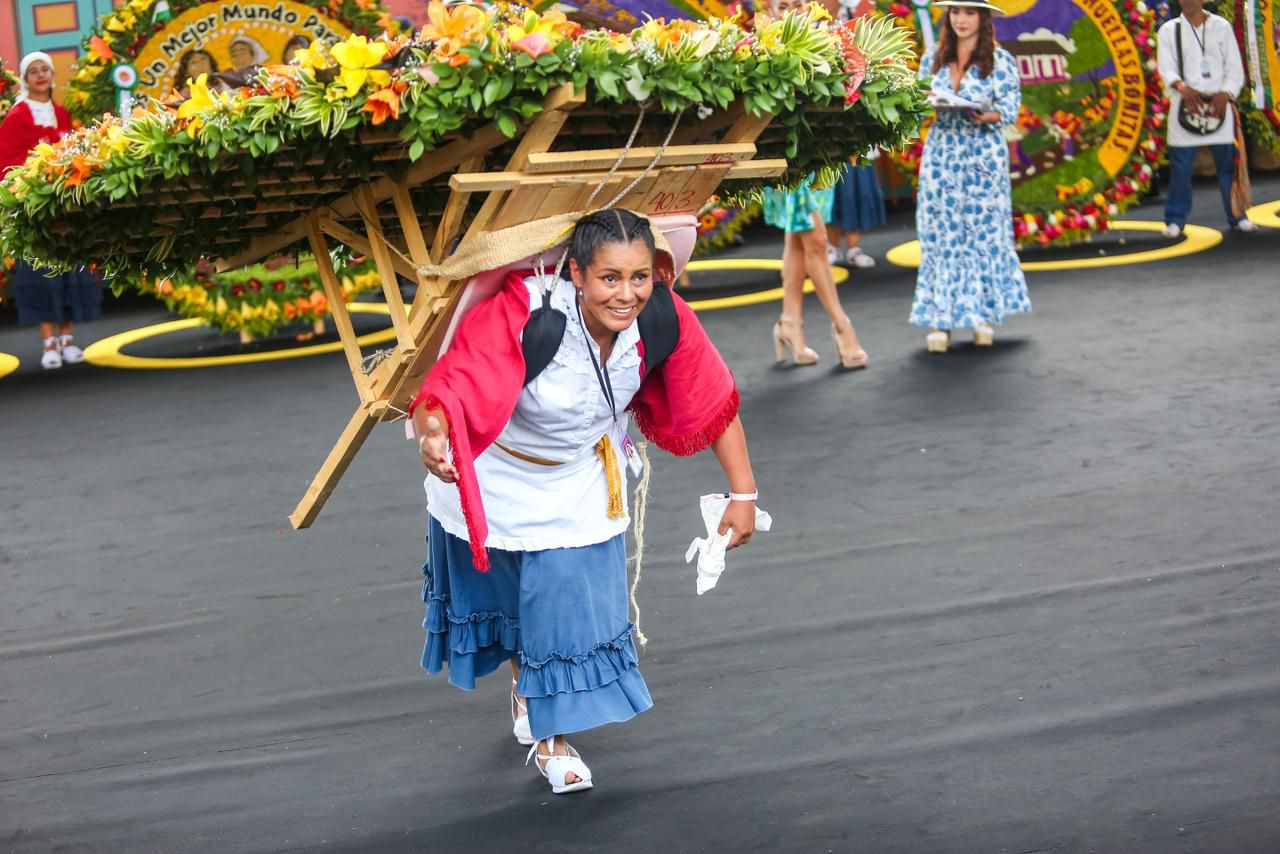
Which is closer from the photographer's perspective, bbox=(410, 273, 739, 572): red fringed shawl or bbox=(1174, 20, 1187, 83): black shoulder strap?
bbox=(410, 273, 739, 572): red fringed shawl

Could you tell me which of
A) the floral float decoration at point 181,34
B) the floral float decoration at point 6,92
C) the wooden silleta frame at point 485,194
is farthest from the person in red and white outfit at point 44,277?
the wooden silleta frame at point 485,194

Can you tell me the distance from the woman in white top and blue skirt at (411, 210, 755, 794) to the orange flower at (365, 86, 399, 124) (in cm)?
46

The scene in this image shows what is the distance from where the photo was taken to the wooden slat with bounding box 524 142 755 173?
307 centimetres

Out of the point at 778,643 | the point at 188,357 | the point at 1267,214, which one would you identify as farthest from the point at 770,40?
the point at 1267,214

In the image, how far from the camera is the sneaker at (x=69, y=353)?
30.7 feet

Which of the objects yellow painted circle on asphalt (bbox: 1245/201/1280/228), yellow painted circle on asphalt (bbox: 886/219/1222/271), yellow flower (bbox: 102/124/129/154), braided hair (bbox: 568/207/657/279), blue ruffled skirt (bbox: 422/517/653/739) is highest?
yellow flower (bbox: 102/124/129/154)

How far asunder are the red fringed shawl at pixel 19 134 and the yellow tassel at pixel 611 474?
590 cm

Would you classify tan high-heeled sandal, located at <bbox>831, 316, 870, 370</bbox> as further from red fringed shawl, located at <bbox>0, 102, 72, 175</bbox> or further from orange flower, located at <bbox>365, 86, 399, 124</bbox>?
orange flower, located at <bbox>365, 86, 399, 124</bbox>

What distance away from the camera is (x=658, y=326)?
3.35 metres

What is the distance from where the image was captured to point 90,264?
3.55 meters

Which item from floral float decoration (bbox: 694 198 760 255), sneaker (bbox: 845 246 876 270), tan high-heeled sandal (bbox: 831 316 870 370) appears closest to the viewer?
tan high-heeled sandal (bbox: 831 316 870 370)

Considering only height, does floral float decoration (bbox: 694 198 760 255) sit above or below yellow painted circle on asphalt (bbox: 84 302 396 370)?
above

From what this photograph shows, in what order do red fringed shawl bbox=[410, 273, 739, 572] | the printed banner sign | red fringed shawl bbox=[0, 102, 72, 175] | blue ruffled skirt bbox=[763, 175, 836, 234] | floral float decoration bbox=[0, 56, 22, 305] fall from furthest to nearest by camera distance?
1. floral float decoration bbox=[0, 56, 22, 305]
2. the printed banner sign
3. red fringed shawl bbox=[0, 102, 72, 175]
4. blue ruffled skirt bbox=[763, 175, 836, 234]
5. red fringed shawl bbox=[410, 273, 739, 572]

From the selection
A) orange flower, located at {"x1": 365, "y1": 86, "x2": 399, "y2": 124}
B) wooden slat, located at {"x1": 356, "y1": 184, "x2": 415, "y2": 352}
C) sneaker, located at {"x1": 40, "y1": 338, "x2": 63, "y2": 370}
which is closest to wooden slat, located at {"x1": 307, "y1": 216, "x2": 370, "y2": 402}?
wooden slat, located at {"x1": 356, "y1": 184, "x2": 415, "y2": 352}
